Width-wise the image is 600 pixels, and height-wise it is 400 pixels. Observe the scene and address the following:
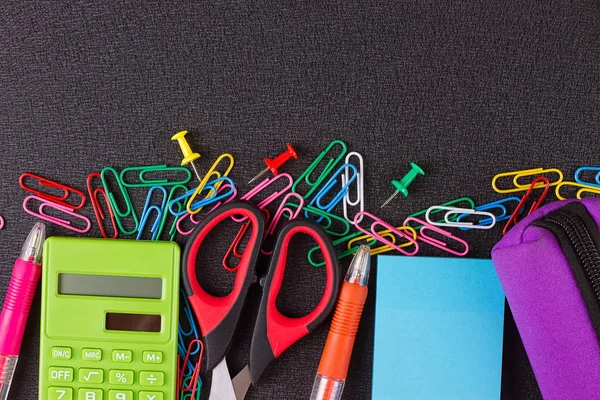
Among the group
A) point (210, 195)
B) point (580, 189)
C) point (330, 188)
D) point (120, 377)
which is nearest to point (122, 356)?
point (120, 377)

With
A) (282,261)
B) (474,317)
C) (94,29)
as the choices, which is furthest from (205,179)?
(474,317)

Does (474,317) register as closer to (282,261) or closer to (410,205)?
(410,205)

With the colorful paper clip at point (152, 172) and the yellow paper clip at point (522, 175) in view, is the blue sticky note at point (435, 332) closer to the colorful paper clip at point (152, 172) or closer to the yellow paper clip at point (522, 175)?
the yellow paper clip at point (522, 175)

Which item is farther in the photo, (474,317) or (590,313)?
(474,317)

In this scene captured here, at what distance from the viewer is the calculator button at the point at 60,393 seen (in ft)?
3.13

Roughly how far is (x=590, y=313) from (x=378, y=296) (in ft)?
1.00

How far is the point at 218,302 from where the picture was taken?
96 cm

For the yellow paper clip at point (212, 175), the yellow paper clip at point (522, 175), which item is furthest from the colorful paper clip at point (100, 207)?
the yellow paper clip at point (522, 175)

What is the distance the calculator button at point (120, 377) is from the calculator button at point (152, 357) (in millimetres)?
30

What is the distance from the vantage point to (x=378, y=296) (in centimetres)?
99

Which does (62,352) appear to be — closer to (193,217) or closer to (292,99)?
(193,217)

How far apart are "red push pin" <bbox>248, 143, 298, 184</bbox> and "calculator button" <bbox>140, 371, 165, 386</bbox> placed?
322mm

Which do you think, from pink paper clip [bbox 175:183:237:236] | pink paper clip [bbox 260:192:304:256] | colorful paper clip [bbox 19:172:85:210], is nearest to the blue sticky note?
pink paper clip [bbox 260:192:304:256]

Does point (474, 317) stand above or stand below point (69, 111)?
below
